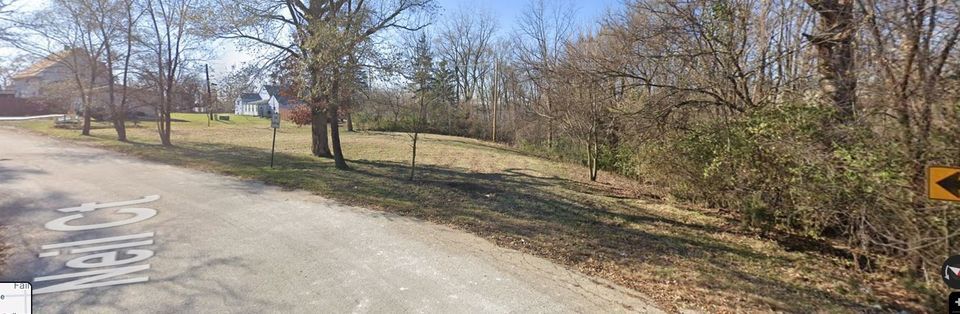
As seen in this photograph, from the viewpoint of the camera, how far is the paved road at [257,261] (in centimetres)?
358

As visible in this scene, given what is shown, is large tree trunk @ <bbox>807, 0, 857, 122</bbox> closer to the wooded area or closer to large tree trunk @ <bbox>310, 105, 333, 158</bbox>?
the wooded area

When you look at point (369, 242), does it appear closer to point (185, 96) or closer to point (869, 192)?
point (869, 192)

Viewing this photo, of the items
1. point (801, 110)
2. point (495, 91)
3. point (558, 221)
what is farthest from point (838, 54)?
point (495, 91)

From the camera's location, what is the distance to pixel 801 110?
536 cm

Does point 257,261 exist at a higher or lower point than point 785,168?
lower

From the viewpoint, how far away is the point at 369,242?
17.2 feet

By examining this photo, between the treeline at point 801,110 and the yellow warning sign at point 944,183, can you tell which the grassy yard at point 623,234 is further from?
the yellow warning sign at point 944,183

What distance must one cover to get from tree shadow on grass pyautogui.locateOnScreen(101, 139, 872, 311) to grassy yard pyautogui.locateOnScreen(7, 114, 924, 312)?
2 centimetres

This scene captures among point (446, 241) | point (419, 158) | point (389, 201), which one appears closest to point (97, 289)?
point (446, 241)

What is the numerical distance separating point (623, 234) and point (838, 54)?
11.8ft

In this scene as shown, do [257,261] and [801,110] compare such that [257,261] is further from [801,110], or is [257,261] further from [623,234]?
[801,110]

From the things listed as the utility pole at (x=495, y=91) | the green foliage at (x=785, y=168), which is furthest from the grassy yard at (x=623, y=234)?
the utility pole at (x=495, y=91)

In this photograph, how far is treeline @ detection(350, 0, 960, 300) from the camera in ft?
12.5

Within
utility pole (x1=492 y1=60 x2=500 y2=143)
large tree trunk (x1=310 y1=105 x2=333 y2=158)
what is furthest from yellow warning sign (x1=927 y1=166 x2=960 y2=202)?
utility pole (x1=492 y1=60 x2=500 y2=143)
